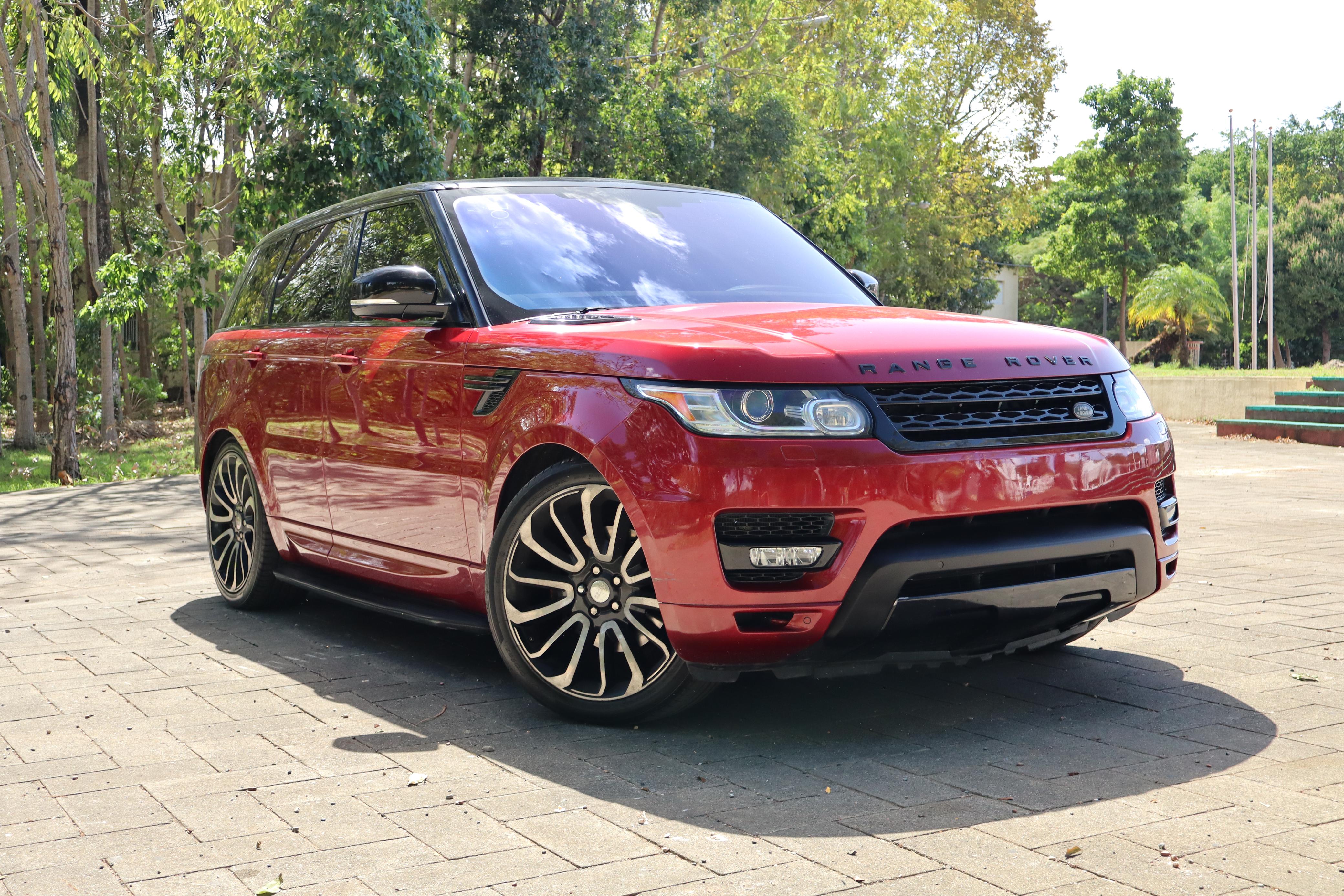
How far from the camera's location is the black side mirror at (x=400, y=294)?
468cm

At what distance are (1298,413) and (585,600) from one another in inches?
683

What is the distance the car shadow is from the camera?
139 inches

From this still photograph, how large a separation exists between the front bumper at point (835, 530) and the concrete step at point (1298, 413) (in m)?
16.4

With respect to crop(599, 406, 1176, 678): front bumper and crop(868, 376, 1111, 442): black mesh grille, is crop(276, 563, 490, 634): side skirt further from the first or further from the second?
crop(868, 376, 1111, 442): black mesh grille

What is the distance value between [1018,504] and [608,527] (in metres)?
1.21

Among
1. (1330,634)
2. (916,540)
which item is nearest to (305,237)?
(916,540)

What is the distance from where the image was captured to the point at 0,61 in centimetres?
1706

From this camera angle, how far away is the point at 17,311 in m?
21.4

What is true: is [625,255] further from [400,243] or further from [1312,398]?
[1312,398]

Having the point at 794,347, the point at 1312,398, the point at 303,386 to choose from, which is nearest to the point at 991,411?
the point at 794,347

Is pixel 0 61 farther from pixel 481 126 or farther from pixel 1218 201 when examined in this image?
pixel 1218 201

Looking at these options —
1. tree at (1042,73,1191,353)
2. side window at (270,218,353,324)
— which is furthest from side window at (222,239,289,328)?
tree at (1042,73,1191,353)

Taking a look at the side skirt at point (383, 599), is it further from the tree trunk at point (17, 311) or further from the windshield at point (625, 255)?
the tree trunk at point (17, 311)

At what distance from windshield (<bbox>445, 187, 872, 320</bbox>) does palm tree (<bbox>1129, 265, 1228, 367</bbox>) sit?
195 ft
